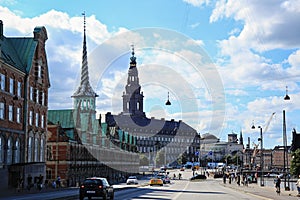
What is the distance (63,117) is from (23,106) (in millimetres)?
26609

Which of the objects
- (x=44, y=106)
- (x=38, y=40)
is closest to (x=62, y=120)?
(x=44, y=106)

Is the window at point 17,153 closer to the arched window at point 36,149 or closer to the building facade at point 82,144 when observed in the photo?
the arched window at point 36,149

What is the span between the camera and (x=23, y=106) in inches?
2598

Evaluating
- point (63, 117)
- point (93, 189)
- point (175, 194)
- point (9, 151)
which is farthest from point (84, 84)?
point (93, 189)

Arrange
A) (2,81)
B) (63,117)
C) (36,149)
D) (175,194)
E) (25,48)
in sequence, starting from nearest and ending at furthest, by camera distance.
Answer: (175,194)
(2,81)
(36,149)
(25,48)
(63,117)

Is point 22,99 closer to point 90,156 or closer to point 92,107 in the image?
point 90,156

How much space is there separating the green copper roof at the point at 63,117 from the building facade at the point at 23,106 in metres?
14.4

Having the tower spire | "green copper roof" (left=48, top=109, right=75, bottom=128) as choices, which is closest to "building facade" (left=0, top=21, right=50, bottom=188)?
"green copper roof" (left=48, top=109, right=75, bottom=128)

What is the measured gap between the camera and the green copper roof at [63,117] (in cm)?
9030

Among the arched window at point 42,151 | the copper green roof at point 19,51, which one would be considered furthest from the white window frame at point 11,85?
the arched window at point 42,151

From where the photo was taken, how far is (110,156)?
113938mm

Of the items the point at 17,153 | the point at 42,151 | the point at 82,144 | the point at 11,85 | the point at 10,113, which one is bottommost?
the point at 17,153

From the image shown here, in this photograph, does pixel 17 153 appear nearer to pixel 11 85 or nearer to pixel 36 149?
pixel 36 149

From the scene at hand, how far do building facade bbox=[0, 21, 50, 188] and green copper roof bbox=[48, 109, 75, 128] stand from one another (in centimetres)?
1438
